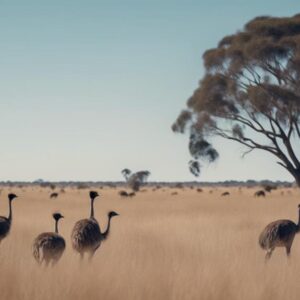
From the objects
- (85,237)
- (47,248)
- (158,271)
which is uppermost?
(85,237)

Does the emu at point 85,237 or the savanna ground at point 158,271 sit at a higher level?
the emu at point 85,237

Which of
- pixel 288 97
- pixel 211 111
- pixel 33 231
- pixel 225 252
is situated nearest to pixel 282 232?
pixel 225 252

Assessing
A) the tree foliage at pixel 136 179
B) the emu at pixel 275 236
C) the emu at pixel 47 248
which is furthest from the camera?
the tree foliage at pixel 136 179

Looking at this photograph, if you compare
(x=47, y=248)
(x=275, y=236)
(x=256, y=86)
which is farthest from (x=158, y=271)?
(x=256, y=86)

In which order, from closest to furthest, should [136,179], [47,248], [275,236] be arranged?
1. [47,248]
2. [275,236]
3. [136,179]

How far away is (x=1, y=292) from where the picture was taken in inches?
272

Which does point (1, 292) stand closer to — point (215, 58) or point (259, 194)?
point (215, 58)

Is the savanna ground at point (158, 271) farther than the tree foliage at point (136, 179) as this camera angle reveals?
No

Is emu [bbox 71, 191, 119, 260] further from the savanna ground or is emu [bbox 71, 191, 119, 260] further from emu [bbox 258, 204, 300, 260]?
emu [bbox 258, 204, 300, 260]

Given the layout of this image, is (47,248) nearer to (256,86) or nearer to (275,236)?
(275,236)

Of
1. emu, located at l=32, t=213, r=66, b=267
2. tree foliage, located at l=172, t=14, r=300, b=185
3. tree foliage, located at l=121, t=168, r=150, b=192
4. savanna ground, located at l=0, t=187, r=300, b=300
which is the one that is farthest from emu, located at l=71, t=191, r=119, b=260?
tree foliage, located at l=121, t=168, r=150, b=192

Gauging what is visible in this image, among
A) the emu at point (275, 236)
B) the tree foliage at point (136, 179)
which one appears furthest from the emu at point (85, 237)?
the tree foliage at point (136, 179)

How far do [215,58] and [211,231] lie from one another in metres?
18.7

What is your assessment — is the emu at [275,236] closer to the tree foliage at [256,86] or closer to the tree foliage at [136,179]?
the tree foliage at [256,86]
